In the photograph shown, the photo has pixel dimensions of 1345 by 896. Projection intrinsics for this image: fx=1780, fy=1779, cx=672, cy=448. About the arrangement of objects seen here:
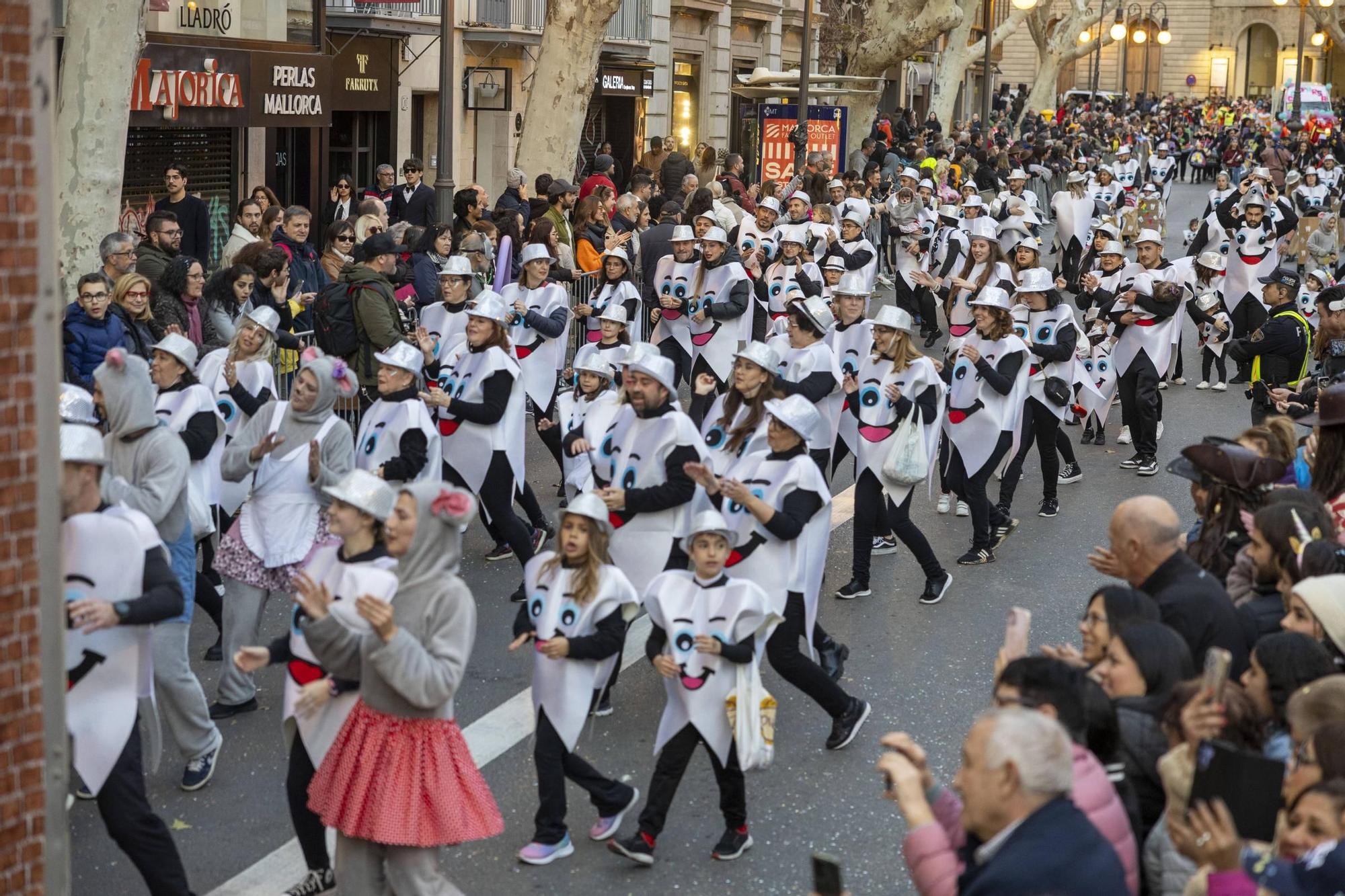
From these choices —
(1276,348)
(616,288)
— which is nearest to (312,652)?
(616,288)

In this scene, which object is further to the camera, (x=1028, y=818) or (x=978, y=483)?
(x=978, y=483)

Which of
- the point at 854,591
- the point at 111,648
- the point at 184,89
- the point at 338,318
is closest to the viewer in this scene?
the point at 111,648

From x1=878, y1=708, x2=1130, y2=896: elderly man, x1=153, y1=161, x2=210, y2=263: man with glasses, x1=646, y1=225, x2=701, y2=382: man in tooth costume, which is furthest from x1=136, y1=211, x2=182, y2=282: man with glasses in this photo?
x1=878, y1=708, x2=1130, y2=896: elderly man

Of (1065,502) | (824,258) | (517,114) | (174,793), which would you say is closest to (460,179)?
(517,114)

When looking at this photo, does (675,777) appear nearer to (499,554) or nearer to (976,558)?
(499,554)

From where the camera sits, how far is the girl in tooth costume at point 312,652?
216 inches

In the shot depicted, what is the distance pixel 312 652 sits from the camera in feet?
18.1

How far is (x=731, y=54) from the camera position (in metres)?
43.2

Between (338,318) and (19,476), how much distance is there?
6.84m

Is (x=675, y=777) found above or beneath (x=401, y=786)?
beneath

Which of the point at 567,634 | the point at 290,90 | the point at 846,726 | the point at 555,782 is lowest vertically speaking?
the point at 846,726

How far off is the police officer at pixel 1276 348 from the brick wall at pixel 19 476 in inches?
377

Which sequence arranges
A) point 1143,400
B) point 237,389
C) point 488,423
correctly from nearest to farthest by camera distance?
1. point 237,389
2. point 488,423
3. point 1143,400

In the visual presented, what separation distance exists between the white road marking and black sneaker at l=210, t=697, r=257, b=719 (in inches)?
40.0
